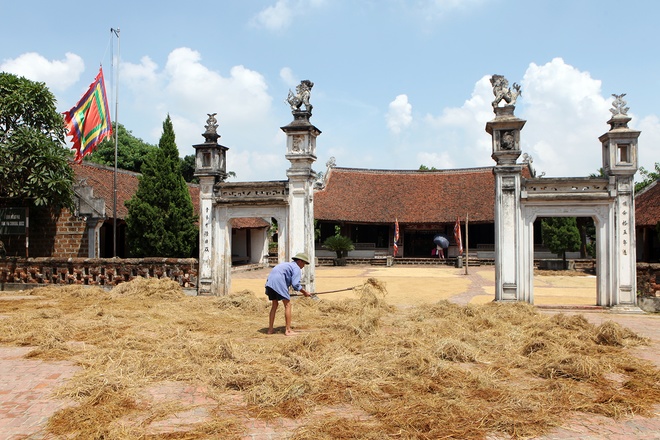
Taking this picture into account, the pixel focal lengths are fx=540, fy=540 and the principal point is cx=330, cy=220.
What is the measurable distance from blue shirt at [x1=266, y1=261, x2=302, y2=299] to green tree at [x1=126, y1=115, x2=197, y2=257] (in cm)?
1198

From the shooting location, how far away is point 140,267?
14875 millimetres

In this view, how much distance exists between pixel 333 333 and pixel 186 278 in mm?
7008

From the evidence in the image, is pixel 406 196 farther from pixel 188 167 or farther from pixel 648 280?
pixel 648 280

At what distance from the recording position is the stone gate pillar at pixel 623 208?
11.9 metres

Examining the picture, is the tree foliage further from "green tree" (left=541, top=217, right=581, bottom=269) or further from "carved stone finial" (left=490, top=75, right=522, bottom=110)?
"carved stone finial" (left=490, top=75, right=522, bottom=110)

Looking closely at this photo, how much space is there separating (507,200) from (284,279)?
6.10 m

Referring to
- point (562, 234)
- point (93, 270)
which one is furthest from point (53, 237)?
point (562, 234)

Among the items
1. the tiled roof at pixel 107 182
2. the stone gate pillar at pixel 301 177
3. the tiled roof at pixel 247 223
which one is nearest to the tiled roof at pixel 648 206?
the stone gate pillar at pixel 301 177

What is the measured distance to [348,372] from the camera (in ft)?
20.5

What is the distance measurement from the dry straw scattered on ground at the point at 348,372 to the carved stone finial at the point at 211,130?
5.48 metres

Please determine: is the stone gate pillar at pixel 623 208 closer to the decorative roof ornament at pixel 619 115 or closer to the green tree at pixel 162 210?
the decorative roof ornament at pixel 619 115

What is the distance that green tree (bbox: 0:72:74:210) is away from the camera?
16.0 metres

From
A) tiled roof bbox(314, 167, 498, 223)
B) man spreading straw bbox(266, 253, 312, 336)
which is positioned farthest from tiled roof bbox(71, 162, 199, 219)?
man spreading straw bbox(266, 253, 312, 336)

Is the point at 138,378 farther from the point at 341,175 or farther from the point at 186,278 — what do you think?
the point at 341,175
